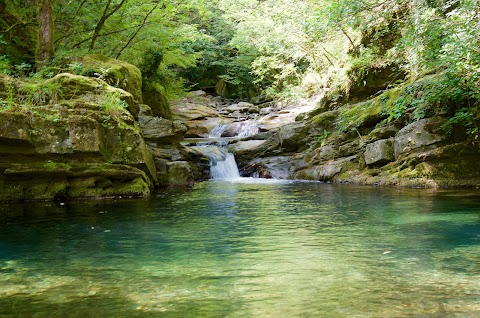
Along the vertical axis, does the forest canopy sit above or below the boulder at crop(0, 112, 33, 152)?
above

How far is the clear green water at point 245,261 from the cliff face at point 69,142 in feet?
4.97

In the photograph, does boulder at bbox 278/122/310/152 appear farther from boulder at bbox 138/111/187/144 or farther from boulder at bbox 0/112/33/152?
boulder at bbox 0/112/33/152

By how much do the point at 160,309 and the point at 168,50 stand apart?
1645cm

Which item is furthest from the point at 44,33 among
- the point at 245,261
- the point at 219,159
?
the point at 245,261

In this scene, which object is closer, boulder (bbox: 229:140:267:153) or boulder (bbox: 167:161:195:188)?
boulder (bbox: 167:161:195:188)

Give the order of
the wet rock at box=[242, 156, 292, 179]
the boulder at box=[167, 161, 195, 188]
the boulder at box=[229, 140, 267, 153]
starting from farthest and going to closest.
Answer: the boulder at box=[229, 140, 267, 153] → the wet rock at box=[242, 156, 292, 179] → the boulder at box=[167, 161, 195, 188]

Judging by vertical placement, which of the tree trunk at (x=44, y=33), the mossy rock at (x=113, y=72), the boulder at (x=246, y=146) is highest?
the tree trunk at (x=44, y=33)

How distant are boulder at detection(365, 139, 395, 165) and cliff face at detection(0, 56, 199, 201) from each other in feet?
22.4

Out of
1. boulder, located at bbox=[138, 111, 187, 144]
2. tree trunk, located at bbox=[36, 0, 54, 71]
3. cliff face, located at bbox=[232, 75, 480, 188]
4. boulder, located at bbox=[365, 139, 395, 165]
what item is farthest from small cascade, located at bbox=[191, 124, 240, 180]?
tree trunk, located at bbox=[36, 0, 54, 71]

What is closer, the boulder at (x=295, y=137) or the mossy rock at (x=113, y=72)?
the mossy rock at (x=113, y=72)

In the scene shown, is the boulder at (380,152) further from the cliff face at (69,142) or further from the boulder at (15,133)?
the boulder at (15,133)

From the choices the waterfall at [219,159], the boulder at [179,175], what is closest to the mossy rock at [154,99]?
the waterfall at [219,159]

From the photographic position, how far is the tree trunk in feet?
37.0

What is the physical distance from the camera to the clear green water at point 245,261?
9.22 feet
